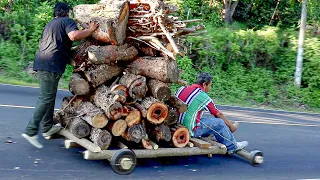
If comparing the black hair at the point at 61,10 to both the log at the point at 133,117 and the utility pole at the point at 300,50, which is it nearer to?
the log at the point at 133,117

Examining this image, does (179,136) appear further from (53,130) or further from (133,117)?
(53,130)

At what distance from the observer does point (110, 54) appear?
6.48 metres

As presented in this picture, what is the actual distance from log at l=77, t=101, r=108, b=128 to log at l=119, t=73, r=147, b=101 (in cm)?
52

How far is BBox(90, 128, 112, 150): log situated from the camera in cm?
597

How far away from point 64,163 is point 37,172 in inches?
20.1

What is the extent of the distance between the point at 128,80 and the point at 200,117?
1437 mm

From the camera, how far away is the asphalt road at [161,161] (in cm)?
582

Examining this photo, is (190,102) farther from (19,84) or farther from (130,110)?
(19,84)

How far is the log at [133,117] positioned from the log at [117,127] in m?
0.06

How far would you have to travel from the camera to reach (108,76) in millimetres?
6629

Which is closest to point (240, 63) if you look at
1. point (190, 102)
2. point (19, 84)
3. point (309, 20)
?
point (309, 20)

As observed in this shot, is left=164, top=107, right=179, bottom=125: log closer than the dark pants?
No

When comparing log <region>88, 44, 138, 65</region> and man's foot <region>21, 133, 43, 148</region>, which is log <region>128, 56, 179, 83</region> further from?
man's foot <region>21, 133, 43, 148</region>

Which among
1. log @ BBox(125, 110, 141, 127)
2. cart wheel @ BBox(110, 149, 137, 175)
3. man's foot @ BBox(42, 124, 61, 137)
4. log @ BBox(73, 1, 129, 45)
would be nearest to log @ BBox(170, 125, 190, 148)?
log @ BBox(125, 110, 141, 127)
